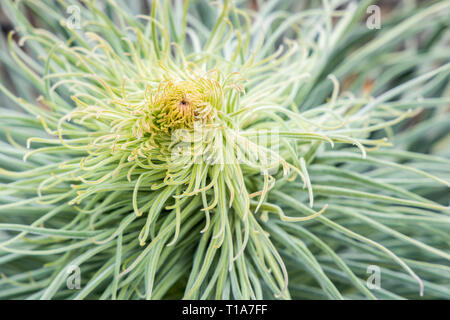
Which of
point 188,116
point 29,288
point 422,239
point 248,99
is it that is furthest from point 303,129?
point 29,288

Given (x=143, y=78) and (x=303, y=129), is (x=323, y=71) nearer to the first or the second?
(x=303, y=129)

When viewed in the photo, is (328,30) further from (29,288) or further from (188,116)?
(29,288)

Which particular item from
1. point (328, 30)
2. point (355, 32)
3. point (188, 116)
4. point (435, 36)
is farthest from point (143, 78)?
point (435, 36)

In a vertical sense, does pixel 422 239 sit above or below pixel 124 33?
below
